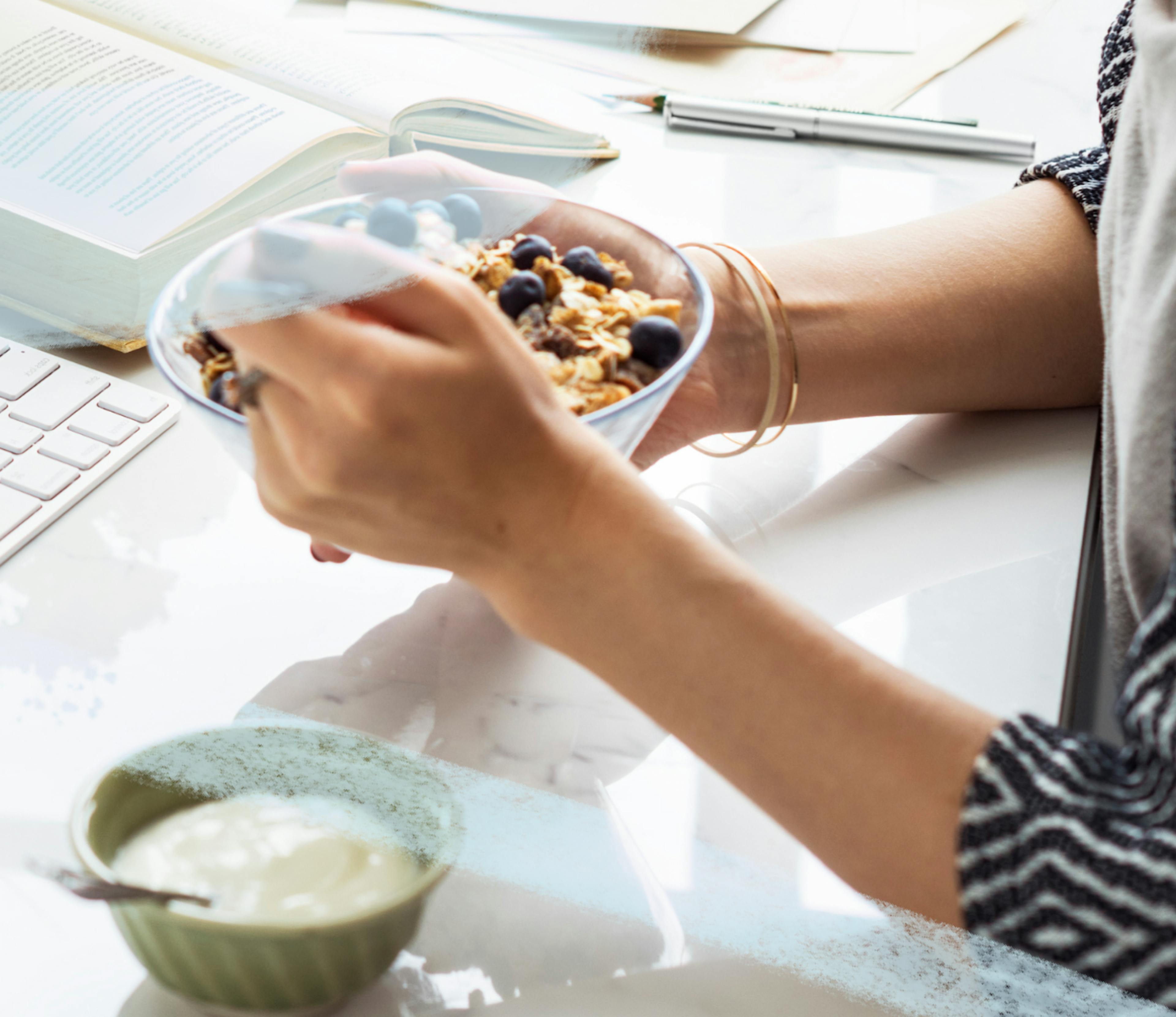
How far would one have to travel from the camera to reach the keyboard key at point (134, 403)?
1.25 feet

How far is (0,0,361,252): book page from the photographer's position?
27 centimetres

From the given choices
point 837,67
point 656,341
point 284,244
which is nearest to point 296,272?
point 284,244

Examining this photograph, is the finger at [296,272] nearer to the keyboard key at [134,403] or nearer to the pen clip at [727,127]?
the keyboard key at [134,403]

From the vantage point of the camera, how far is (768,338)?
1.64 ft

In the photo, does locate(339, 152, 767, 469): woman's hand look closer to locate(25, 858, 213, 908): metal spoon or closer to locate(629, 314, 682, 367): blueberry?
locate(629, 314, 682, 367): blueberry

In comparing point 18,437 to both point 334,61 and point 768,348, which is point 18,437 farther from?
point 768,348

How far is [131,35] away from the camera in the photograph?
0.32 metres

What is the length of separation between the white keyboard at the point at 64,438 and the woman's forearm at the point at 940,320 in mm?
251

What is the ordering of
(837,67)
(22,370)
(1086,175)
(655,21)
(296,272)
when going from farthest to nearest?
(837,67) < (1086,175) < (655,21) < (22,370) < (296,272)

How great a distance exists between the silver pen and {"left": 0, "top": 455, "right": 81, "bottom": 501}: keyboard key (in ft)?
1.49

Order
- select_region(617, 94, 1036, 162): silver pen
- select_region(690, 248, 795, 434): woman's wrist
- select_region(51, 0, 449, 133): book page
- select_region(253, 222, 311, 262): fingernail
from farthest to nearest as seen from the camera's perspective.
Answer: select_region(617, 94, 1036, 162): silver pen
select_region(690, 248, 795, 434): woman's wrist
select_region(51, 0, 449, 133): book page
select_region(253, 222, 311, 262): fingernail

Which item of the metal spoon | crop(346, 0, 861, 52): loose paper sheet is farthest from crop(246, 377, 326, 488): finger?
crop(346, 0, 861, 52): loose paper sheet

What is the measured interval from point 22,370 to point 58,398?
46mm

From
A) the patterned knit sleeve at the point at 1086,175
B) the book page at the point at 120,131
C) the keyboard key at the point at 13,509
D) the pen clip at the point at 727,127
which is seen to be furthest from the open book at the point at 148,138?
the patterned knit sleeve at the point at 1086,175
